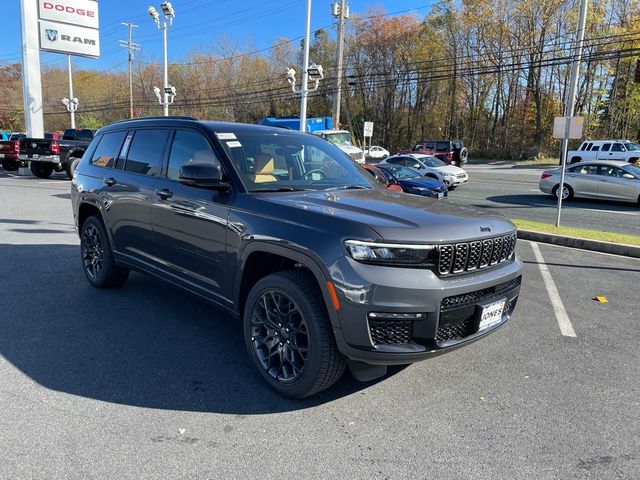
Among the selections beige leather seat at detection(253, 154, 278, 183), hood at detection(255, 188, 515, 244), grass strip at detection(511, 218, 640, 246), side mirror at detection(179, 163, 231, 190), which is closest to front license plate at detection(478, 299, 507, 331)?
hood at detection(255, 188, 515, 244)

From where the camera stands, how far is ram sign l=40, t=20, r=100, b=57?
2352cm

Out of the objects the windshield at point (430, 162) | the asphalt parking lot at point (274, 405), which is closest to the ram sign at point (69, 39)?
the windshield at point (430, 162)

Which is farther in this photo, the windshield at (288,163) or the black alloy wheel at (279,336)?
the windshield at (288,163)

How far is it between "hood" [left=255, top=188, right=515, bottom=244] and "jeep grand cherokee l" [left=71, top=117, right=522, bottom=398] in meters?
0.01

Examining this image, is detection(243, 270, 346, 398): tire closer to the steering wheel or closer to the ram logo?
the steering wheel

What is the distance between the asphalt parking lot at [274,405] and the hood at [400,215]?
118 centimetres

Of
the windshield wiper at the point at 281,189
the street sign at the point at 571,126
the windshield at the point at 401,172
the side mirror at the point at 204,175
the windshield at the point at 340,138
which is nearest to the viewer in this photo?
the side mirror at the point at 204,175

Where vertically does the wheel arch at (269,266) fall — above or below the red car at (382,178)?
below

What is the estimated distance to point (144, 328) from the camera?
4363mm

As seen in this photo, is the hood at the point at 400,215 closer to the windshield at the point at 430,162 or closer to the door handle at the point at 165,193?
the door handle at the point at 165,193

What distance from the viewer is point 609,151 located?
30234 millimetres

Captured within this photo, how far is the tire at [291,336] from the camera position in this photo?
2.97m

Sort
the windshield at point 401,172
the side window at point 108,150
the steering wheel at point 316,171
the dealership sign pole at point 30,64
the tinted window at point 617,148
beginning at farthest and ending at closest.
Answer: the tinted window at point 617,148 → the dealership sign pole at point 30,64 → the windshield at point 401,172 → the side window at point 108,150 → the steering wheel at point 316,171

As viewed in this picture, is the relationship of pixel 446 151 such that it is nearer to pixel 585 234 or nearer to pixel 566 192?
pixel 566 192
